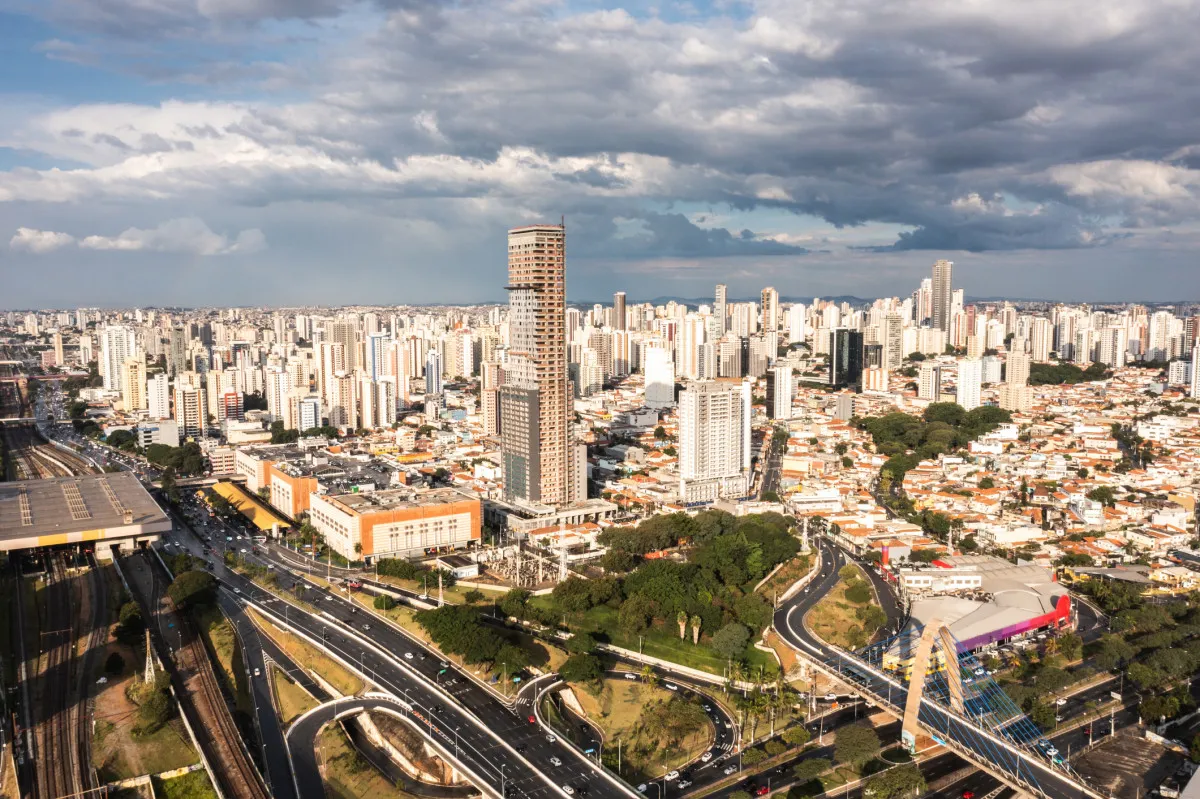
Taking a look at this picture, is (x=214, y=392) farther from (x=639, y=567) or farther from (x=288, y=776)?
(x=288, y=776)

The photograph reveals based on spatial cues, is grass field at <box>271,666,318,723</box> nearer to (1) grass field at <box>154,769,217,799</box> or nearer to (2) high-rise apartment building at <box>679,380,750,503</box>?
(1) grass field at <box>154,769,217,799</box>

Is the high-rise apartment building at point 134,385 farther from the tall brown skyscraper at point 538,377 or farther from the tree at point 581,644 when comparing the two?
the tree at point 581,644

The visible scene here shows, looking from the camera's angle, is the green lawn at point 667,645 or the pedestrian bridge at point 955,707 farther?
the green lawn at point 667,645

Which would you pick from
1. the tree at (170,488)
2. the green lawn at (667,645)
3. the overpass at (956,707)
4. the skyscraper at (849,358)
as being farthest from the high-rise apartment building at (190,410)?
the skyscraper at (849,358)

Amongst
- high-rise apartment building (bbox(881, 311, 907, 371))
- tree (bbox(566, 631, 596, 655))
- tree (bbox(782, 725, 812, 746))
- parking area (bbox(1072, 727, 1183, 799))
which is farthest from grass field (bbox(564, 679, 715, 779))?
high-rise apartment building (bbox(881, 311, 907, 371))

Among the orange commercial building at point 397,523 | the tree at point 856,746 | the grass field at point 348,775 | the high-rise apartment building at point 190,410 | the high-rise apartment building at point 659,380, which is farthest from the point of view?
the high-rise apartment building at point 659,380

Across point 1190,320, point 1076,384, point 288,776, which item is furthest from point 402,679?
point 1190,320
